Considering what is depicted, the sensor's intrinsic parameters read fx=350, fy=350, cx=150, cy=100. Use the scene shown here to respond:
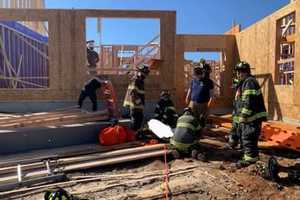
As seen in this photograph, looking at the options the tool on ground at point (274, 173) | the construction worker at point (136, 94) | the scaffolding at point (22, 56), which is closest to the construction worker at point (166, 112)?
the construction worker at point (136, 94)

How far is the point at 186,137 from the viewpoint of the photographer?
6578 mm

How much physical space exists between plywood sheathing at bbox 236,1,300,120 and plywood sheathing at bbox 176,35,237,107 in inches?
46.3

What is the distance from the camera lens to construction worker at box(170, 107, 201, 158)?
6.56 m

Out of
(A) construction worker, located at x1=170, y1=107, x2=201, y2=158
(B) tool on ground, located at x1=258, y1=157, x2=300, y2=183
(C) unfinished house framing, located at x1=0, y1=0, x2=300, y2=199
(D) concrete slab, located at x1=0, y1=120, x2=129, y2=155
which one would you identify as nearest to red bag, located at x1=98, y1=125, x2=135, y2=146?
(C) unfinished house framing, located at x1=0, y1=0, x2=300, y2=199

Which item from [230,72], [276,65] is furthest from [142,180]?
[230,72]

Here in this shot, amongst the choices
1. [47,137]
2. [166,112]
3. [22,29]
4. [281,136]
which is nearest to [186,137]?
[166,112]

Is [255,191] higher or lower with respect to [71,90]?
lower

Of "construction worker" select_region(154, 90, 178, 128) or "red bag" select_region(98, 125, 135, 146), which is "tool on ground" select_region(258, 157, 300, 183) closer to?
"construction worker" select_region(154, 90, 178, 128)

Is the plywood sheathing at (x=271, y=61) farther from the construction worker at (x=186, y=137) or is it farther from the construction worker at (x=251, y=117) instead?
the construction worker at (x=186, y=137)

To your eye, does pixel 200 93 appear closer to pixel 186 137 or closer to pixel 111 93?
pixel 186 137

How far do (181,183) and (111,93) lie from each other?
4.24 m

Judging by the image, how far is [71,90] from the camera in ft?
35.8

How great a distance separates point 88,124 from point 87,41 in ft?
12.5

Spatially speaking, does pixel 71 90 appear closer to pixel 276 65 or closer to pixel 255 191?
pixel 276 65
